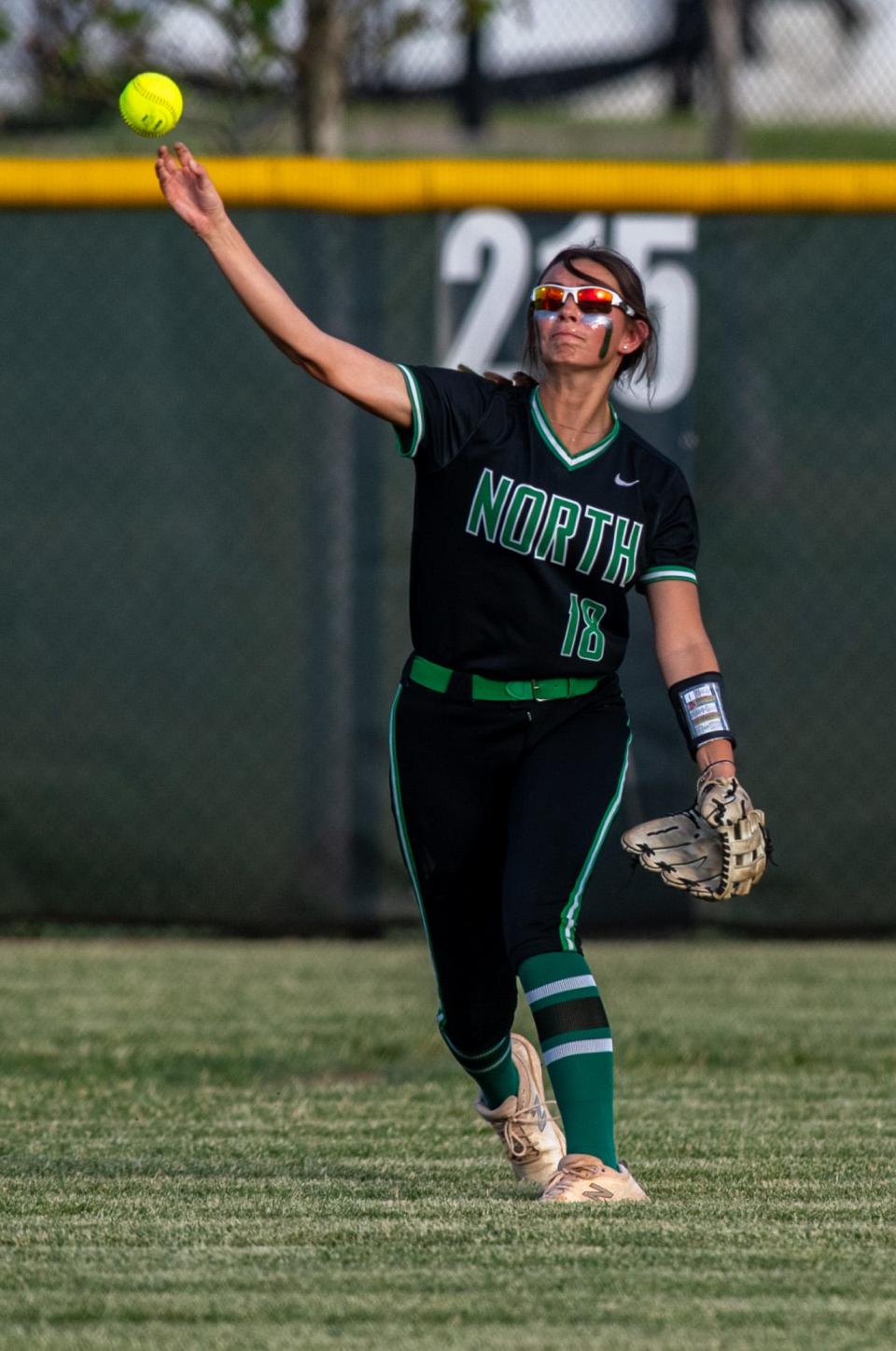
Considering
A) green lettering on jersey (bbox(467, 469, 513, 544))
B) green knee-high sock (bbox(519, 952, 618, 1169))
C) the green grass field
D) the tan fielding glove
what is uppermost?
green lettering on jersey (bbox(467, 469, 513, 544))

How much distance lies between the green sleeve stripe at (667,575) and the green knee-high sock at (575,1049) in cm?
72

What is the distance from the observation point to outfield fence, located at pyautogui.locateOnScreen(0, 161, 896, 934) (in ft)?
23.2

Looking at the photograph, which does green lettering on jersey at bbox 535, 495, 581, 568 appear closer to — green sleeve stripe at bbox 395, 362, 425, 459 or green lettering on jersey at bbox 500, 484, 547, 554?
→ green lettering on jersey at bbox 500, 484, 547, 554

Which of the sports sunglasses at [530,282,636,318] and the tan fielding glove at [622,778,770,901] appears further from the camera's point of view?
the sports sunglasses at [530,282,636,318]

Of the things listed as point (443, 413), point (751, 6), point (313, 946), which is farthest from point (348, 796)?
point (751, 6)

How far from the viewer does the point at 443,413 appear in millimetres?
3732

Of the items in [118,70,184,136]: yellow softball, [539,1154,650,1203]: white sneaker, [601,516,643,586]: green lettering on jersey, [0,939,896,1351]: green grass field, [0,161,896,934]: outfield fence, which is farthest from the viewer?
[0,161,896,934]: outfield fence

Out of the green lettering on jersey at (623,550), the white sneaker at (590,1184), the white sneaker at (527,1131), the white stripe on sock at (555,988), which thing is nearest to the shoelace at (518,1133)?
the white sneaker at (527,1131)

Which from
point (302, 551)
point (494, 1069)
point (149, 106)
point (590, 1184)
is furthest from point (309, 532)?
point (590, 1184)

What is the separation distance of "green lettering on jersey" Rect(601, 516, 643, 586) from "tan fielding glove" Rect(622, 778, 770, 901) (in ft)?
1.31

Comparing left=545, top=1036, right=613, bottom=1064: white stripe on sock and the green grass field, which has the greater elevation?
left=545, top=1036, right=613, bottom=1064: white stripe on sock

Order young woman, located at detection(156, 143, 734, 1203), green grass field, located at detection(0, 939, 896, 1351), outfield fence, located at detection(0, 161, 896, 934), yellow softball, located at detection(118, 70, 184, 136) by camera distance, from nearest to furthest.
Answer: green grass field, located at detection(0, 939, 896, 1351) → young woman, located at detection(156, 143, 734, 1203) → yellow softball, located at detection(118, 70, 184, 136) → outfield fence, located at detection(0, 161, 896, 934)

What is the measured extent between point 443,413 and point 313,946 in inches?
145

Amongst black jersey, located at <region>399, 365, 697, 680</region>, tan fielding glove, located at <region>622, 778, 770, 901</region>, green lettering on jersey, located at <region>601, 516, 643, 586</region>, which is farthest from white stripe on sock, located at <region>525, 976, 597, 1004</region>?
green lettering on jersey, located at <region>601, 516, 643, 586</region>
